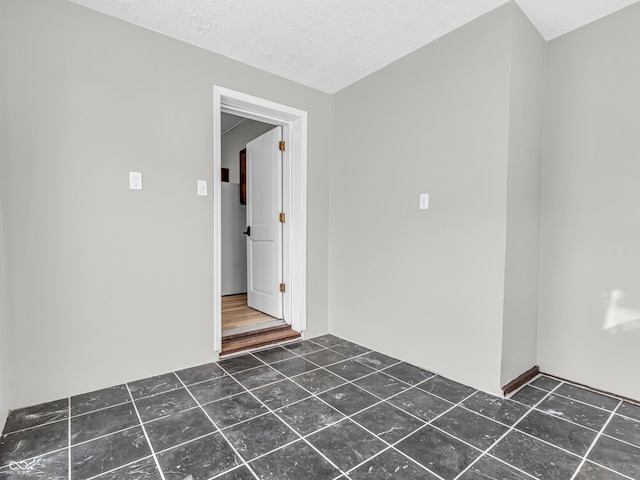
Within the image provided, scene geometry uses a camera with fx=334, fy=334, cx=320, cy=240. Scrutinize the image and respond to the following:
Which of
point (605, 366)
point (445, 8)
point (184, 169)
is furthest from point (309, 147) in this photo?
point (605, 366)

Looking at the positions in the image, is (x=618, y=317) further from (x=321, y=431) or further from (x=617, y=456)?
(x=321, y=431)

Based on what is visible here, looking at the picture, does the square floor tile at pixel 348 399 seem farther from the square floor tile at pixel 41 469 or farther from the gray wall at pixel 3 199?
the gray wall at pixel 3 199

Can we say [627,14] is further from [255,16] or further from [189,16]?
[189,16]

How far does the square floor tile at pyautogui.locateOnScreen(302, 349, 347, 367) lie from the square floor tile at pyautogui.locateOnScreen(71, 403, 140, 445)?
129 centimetres

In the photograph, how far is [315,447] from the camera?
1596 millimetres

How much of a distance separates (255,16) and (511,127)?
69.9 inches

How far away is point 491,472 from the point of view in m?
1.43

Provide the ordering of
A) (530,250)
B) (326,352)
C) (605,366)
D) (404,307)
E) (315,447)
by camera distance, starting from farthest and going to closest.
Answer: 1. (326,352)
2. (404,307)
3. (530,250)
4. (605,366)
5. (315,447)

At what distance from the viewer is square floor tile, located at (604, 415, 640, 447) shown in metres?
1.67

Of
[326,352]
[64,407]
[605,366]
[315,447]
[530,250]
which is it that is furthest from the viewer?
[326,352]

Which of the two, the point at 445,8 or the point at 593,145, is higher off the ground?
the point at 445,8

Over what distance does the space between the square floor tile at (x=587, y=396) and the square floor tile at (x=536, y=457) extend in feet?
2.21

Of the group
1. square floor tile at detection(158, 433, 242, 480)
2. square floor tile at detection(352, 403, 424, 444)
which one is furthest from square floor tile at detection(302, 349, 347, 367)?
square floor tile at detection(158, 433, 242, 480)

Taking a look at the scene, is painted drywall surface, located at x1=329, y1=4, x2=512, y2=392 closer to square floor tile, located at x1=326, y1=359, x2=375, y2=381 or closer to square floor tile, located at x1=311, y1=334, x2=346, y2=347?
square floor tile, located at x1=311, y1=334, x2=346, y2=347
